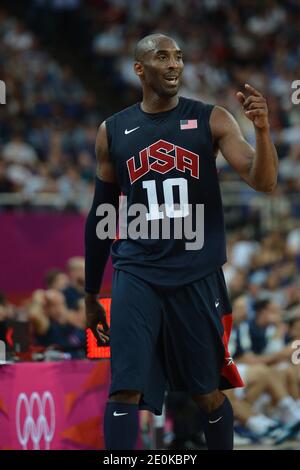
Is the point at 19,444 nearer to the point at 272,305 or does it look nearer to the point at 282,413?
the point at 282,413

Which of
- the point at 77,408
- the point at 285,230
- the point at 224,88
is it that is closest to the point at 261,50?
the point at 224,88

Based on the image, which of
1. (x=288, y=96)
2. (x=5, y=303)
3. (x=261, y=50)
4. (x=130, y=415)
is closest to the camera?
(x=130, y=415)

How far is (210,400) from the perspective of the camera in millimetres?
5820

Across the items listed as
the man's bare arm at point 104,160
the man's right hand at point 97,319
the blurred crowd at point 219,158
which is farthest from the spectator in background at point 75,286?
the man's bare arm at point 104,160

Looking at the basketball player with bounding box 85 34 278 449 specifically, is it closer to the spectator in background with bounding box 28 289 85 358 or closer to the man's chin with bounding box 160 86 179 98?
the man's chin with bounding box 160 86 179 98

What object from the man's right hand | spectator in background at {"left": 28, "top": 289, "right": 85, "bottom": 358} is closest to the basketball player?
the man's right hand

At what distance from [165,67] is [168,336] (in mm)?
1447

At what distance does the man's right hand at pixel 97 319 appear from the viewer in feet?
20.4

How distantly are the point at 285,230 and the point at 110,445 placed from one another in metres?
12.2

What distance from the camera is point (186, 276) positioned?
569 centimetres

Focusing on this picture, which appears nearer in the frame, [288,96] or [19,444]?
[19,444]

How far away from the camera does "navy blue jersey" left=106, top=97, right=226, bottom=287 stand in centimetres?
571

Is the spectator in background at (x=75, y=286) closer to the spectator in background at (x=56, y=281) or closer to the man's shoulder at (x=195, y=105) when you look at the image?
the spectator in background at (x=56, y=281)

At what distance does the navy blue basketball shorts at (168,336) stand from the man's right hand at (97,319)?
447 millimetres
